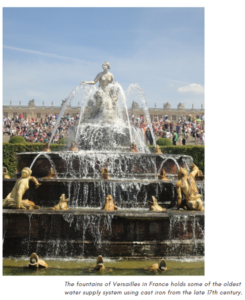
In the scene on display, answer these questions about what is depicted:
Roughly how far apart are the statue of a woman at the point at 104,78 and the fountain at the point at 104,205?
1.59ft

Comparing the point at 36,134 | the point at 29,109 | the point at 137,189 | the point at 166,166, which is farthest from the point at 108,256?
the point at 29,109

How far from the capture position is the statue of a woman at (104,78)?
14047 millimetres

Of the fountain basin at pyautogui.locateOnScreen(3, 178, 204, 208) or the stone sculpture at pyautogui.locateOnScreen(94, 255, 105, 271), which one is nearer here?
the stone sculpture at pyautogui.locateOnScreen(94, 255, 105, 271)

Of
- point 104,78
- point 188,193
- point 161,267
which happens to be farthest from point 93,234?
point 104,78

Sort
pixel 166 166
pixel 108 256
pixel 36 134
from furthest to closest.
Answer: pixel 36 134
pixel 166 166
pixel 108 256

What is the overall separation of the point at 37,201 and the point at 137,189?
2.54m

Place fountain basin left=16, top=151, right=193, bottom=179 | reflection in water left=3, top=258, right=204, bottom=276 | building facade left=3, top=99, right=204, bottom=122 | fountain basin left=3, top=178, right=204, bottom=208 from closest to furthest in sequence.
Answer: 1. reflection in water left=3, top=258, right=204, bottom=276
2. fountain basin left=3, top=178, right=204, bottom=208
3. fountain basin left=16, top=151, right=193, bottom=179
4. building facade left=3, top=99, right=204, bottom=122

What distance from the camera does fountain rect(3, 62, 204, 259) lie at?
721 centimetres

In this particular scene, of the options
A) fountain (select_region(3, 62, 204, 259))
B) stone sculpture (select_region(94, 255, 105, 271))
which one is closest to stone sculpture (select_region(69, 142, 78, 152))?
fountain (select_region(3, 62, 204, 259))

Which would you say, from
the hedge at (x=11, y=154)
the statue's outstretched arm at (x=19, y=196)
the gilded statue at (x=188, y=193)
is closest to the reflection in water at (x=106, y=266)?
the statue's outstretched arm at (x=19, y=196)

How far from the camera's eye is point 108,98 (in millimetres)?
14023

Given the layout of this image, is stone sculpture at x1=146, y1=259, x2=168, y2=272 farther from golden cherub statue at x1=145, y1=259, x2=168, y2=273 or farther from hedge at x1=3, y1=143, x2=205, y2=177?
hedge at x1=3, y1=143, x2=205, y2=177

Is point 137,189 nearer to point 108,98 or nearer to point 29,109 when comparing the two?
point 108,98

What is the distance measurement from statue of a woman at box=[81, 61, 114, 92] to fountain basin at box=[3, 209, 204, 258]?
25.6ft
